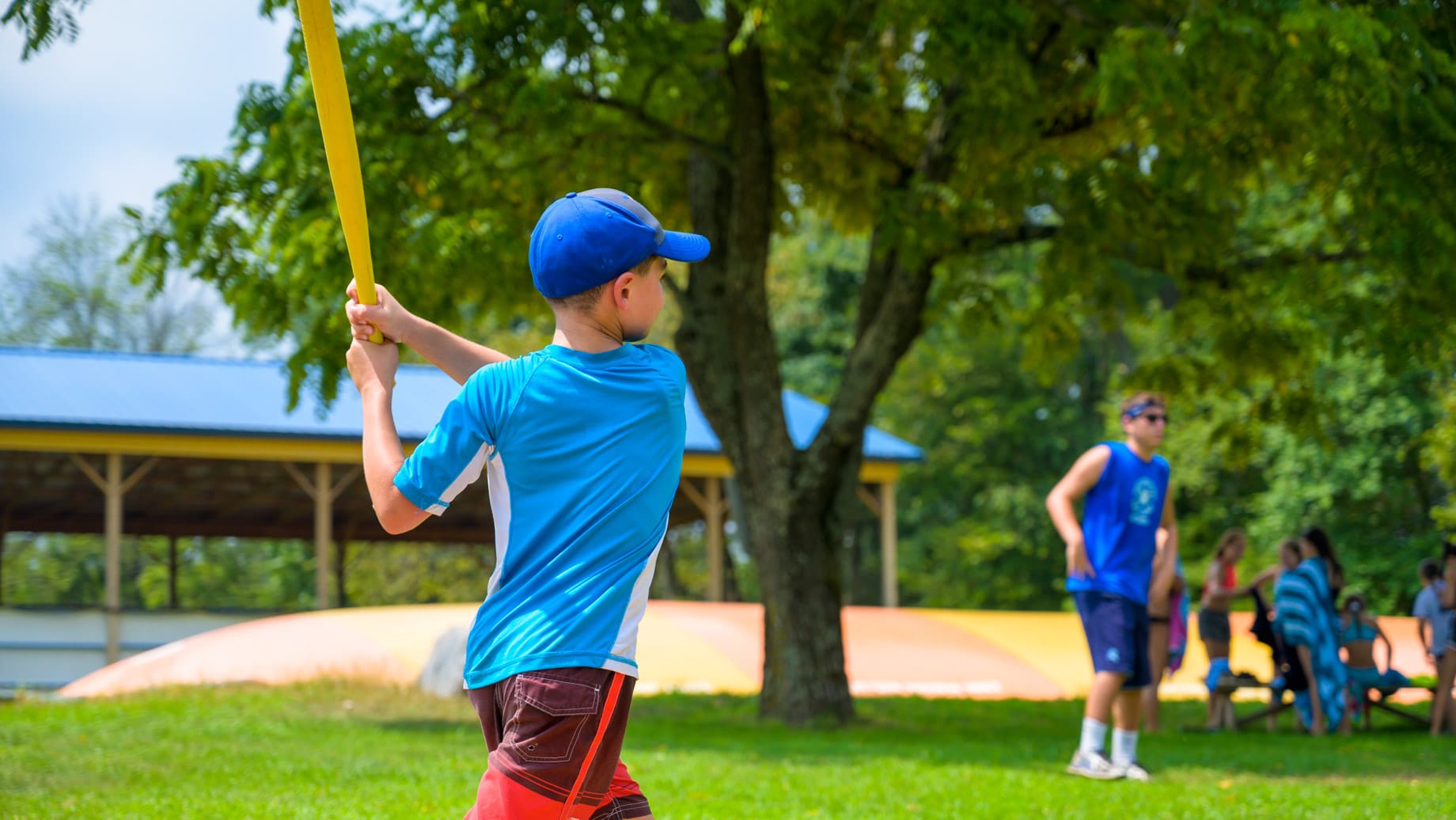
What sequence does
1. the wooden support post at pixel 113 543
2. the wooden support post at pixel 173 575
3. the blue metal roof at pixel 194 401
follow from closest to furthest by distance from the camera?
the wooden support post at pixel 113 543 → the blue metal roof at pixel 194 401 → the wooden support post at pixel 173 575

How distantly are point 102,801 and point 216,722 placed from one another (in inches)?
203

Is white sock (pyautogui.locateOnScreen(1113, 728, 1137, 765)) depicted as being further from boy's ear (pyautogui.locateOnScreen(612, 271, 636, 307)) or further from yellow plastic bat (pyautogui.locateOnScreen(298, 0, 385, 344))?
yellow plastic bat (pyautogui.locateOnScreen(298, 0, 385, 344))

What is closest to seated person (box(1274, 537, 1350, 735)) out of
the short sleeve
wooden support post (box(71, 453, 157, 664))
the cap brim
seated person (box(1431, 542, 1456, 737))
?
seated person (box(1431, 542, 1456, 737))

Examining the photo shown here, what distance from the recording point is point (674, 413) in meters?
2.98

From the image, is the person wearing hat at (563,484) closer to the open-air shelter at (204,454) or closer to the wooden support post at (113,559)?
the open-air shelter at (204,454)

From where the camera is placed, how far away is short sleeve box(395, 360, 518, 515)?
2.67 meters

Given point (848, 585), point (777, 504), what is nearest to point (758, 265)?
point (777, 504)

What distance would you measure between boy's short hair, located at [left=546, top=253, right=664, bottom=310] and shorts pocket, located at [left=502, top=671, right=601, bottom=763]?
72 centimetres

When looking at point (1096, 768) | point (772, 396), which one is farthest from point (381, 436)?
point (772, 396)

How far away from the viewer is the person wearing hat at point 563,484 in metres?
2.71

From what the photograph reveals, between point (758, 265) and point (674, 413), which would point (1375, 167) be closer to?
point (758, 265)

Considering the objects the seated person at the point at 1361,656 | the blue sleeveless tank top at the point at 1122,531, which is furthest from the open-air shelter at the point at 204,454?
the blue sleeveless tank top at the point at 1122,531

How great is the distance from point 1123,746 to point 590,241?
6.56 m

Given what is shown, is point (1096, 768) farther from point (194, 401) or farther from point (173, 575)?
point (173, 575)
